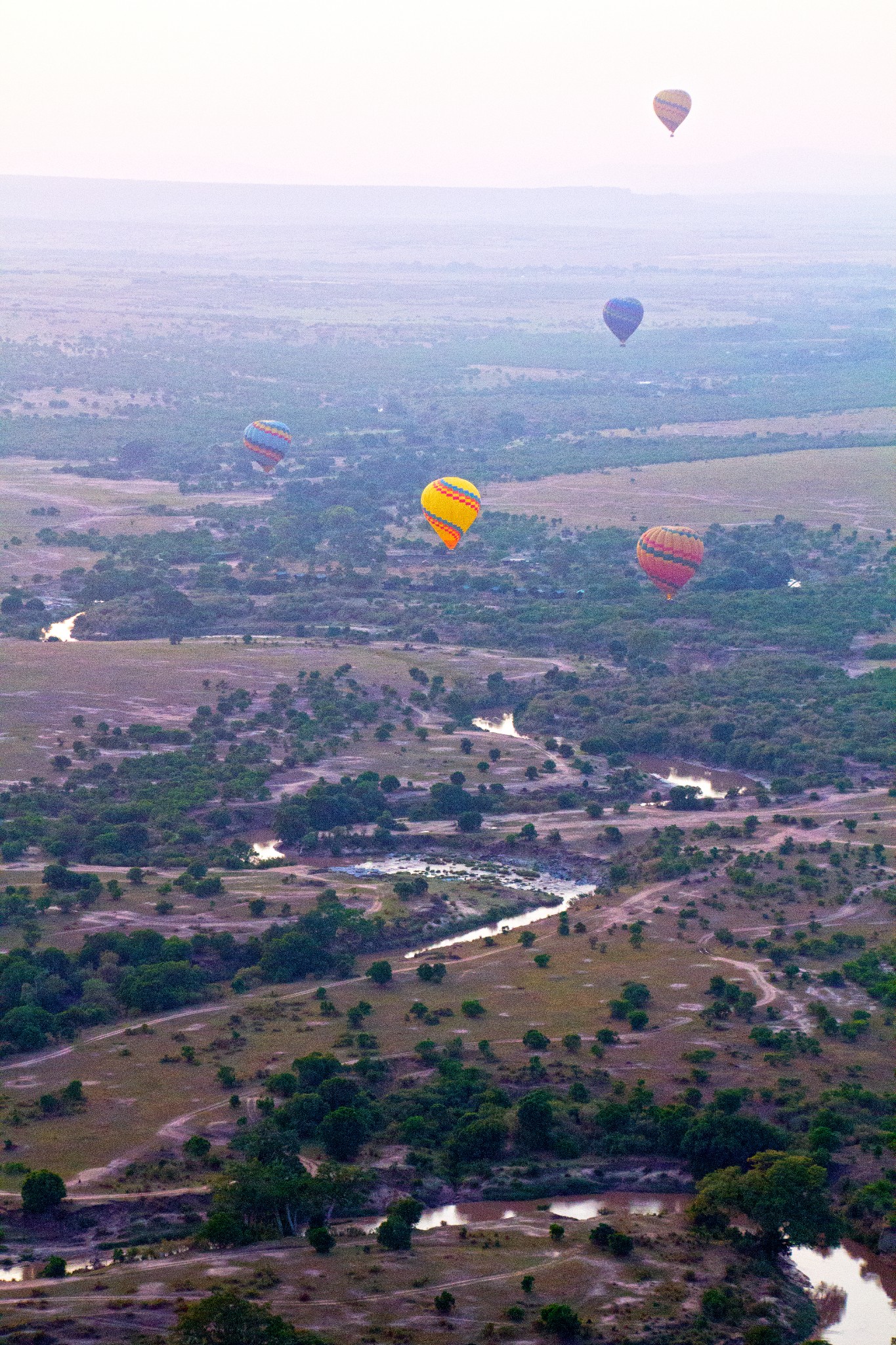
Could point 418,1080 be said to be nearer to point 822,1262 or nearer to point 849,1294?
point 822,1262

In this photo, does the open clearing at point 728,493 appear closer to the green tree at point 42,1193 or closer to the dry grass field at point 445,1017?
the dry grass field at point 445,1017

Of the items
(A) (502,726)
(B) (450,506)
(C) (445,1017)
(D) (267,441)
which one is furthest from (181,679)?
(D) (267,441)

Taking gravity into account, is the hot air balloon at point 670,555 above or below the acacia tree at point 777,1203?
above

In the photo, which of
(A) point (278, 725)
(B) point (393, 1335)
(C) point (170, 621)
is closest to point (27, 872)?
(A) point (278, 725)

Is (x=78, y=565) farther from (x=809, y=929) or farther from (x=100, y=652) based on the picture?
(x=809, y=929)

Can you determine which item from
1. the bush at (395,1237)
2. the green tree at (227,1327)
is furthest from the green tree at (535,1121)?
the green tree at (227,1327)

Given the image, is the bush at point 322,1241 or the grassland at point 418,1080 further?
the bush at point 322,1241
